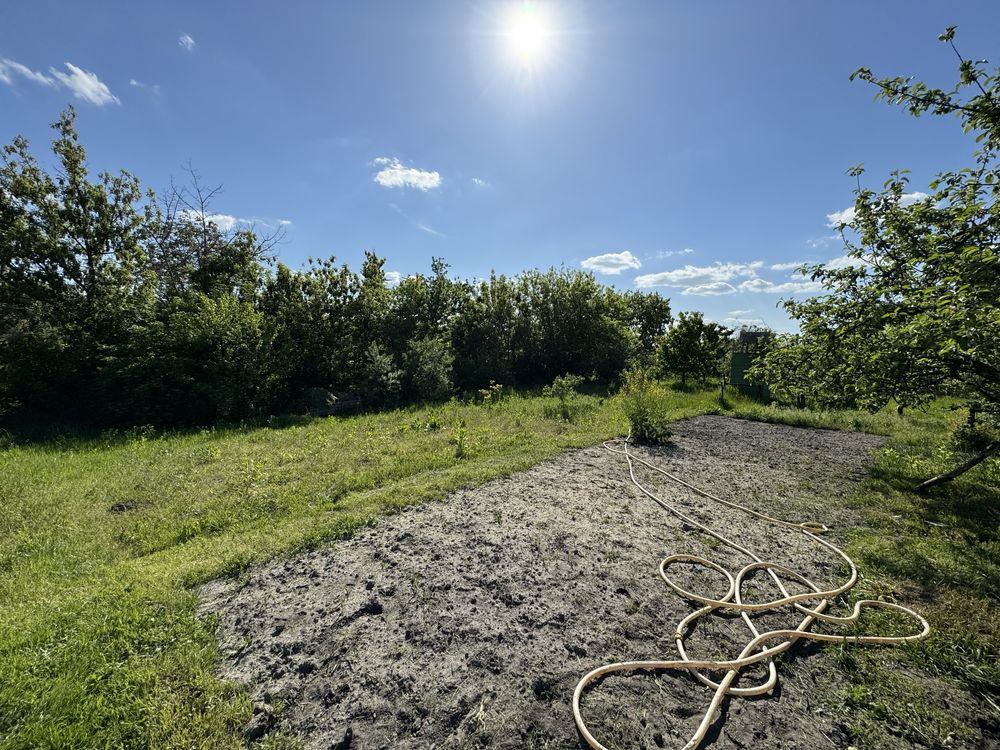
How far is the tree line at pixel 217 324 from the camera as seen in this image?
964 centimetres

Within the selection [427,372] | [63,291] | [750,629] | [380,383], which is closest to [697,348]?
[427,372]

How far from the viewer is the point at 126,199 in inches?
479

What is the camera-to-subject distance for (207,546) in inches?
150

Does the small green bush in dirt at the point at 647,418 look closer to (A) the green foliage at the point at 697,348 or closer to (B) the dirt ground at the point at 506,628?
(B) the dirt ground at the point at 506,628

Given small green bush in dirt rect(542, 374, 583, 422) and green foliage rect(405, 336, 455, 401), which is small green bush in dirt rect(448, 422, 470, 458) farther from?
green foliage rect(405, 336, 455, 401)

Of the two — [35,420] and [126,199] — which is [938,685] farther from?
[126,199]

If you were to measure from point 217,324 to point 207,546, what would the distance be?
8.29m

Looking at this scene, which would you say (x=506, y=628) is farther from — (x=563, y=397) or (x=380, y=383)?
(x=380, y=383)

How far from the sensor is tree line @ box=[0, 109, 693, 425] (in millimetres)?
9641

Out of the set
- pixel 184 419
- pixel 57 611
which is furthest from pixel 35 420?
pixel 57 611

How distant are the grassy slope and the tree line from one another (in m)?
2.40

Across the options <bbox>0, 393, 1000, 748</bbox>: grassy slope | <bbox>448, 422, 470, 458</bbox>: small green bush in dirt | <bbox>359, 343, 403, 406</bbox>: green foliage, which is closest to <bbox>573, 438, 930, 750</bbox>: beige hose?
<bbox>0, 393, 1000, 748</bbox>: grassy slope

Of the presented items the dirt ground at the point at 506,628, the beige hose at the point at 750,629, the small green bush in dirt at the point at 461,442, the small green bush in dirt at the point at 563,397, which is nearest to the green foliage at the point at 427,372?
the small green bush in dirt at the point at 563,397

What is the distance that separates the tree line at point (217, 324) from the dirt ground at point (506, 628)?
870 cm
